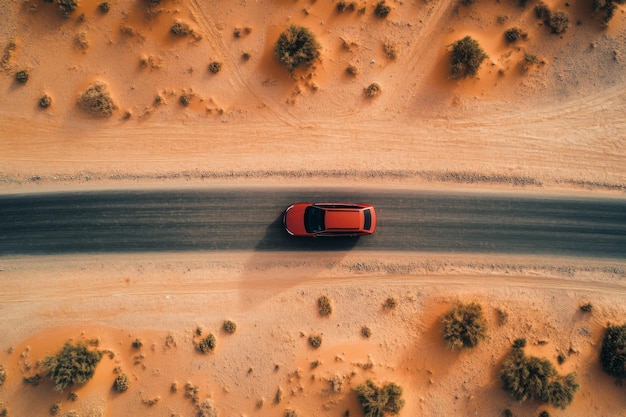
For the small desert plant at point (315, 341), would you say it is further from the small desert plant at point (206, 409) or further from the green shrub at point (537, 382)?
the green shrub at point (537, 382)

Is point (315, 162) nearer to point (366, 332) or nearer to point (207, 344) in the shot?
point (366, 332)

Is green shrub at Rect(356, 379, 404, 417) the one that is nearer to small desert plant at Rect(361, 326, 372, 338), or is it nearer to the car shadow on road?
small desert plant at Rect(361, 326, 372, 338)

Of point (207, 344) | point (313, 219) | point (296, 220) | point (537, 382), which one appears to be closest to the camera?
point (537, 382)

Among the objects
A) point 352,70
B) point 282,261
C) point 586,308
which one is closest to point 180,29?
point 352,70

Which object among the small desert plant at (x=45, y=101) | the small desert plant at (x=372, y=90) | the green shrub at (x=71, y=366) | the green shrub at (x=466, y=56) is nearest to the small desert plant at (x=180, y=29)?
the small desert plant at (x=45, y=101)

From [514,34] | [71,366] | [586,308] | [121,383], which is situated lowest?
[121,383]

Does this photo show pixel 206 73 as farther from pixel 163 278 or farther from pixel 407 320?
pixel 407 320

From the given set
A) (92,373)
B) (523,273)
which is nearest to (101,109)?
(92,373)
